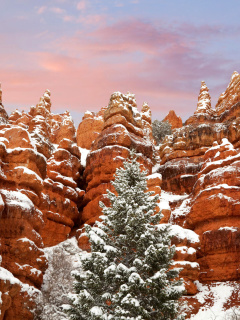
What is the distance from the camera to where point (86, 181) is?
46594mm

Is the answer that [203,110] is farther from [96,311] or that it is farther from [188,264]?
[96,311]

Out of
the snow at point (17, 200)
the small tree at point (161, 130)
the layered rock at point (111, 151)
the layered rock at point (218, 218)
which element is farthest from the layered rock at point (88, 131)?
the snow at point (17, 200)

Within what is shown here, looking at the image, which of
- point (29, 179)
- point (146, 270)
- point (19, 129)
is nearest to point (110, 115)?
point (19, 129)

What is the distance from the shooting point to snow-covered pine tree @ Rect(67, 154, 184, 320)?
15.2 metres

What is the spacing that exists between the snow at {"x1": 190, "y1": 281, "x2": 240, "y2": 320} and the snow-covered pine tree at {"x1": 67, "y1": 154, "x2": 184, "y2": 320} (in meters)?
10.3

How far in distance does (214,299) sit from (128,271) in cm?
1491

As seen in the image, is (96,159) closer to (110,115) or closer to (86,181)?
(86,181)

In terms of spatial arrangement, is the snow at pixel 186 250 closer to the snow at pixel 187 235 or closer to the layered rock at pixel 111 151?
the snow at pixel 187 235

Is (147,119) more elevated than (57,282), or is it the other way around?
(147,119)

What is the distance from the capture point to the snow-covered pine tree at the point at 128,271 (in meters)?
15.2

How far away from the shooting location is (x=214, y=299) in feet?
90.2

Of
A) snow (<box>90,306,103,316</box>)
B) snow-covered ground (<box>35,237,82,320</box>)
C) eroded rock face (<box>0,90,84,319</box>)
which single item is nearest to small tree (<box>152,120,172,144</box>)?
eroded rock face (<box>0,90,84,319</box>)

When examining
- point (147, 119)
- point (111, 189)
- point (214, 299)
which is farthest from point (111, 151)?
point (147, 119)

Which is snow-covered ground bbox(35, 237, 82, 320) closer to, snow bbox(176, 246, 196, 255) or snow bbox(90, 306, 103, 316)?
snow bbox(90, 306, 103, 316)
